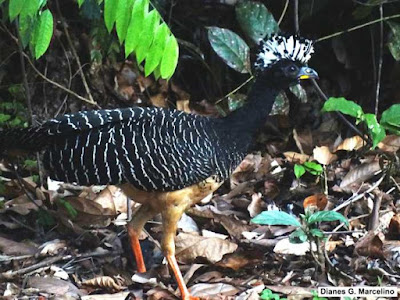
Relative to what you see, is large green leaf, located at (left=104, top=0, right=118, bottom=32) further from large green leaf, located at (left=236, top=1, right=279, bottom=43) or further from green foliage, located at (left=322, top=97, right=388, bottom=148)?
large green leaf, located at (left=236, top=1, right=279, bottom=43)

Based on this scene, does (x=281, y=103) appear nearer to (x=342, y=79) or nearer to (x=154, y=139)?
(x=342, y=79)

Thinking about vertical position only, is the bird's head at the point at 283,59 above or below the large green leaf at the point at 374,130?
above

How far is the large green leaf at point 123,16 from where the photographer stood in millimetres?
3520

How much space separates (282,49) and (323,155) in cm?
134

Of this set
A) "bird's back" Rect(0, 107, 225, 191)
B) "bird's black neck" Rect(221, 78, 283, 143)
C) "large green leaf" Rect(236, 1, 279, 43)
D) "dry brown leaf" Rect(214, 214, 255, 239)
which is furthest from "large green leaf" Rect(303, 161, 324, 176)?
"bird's back" Rect(0, 107, 225, 191)

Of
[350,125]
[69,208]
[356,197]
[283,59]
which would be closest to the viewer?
[283,59]

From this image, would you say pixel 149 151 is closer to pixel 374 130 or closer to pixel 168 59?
pixel 168 59

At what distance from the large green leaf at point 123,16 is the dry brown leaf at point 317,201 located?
6.68 feet

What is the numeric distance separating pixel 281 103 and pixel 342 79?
941 millimetres

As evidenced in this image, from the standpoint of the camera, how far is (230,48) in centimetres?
571

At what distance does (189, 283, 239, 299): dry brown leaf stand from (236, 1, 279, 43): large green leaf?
2336 millimetres

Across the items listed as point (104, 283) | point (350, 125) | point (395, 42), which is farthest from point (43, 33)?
point (395, 42)

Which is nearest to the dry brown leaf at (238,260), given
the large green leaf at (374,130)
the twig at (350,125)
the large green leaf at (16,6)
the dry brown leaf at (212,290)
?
the dry brown leaf at (212,290)

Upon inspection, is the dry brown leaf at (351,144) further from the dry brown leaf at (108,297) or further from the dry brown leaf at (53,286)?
the dry brown leaf at (53,286)
